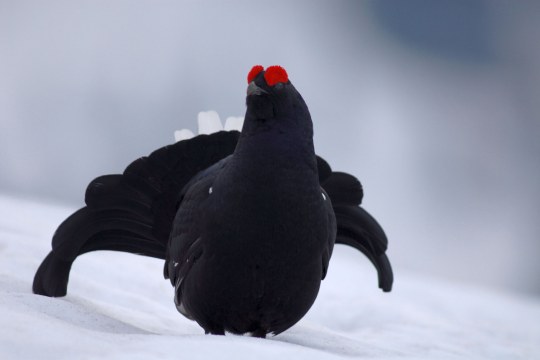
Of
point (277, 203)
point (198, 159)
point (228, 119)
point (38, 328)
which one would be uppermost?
point (228, 119)

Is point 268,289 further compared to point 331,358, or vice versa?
point 268,289

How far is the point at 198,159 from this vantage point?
3.14 meters

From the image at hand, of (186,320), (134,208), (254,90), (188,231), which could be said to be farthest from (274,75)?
(186,320)

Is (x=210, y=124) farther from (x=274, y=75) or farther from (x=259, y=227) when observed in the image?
(x=259, y=227)

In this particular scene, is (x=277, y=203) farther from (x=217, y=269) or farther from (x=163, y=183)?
(x=163, y=183)

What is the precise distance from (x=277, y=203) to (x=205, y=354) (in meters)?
0.76

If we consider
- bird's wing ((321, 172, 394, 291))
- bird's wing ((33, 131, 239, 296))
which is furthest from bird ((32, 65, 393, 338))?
bird's wing ((321, 172, 394, 291))

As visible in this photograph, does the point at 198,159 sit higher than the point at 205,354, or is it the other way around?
the point at 198,159

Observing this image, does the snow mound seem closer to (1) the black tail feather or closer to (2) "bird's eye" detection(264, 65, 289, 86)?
(1) the black tail feather

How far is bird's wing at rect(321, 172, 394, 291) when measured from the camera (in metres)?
3.32

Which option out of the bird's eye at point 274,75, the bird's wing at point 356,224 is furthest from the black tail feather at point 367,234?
the bird's eye at point 274,75

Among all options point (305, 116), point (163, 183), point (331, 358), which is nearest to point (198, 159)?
point (163, 183)

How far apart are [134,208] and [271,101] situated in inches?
38.1

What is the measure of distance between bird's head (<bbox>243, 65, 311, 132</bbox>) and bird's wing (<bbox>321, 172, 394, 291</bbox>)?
2.30 feet
